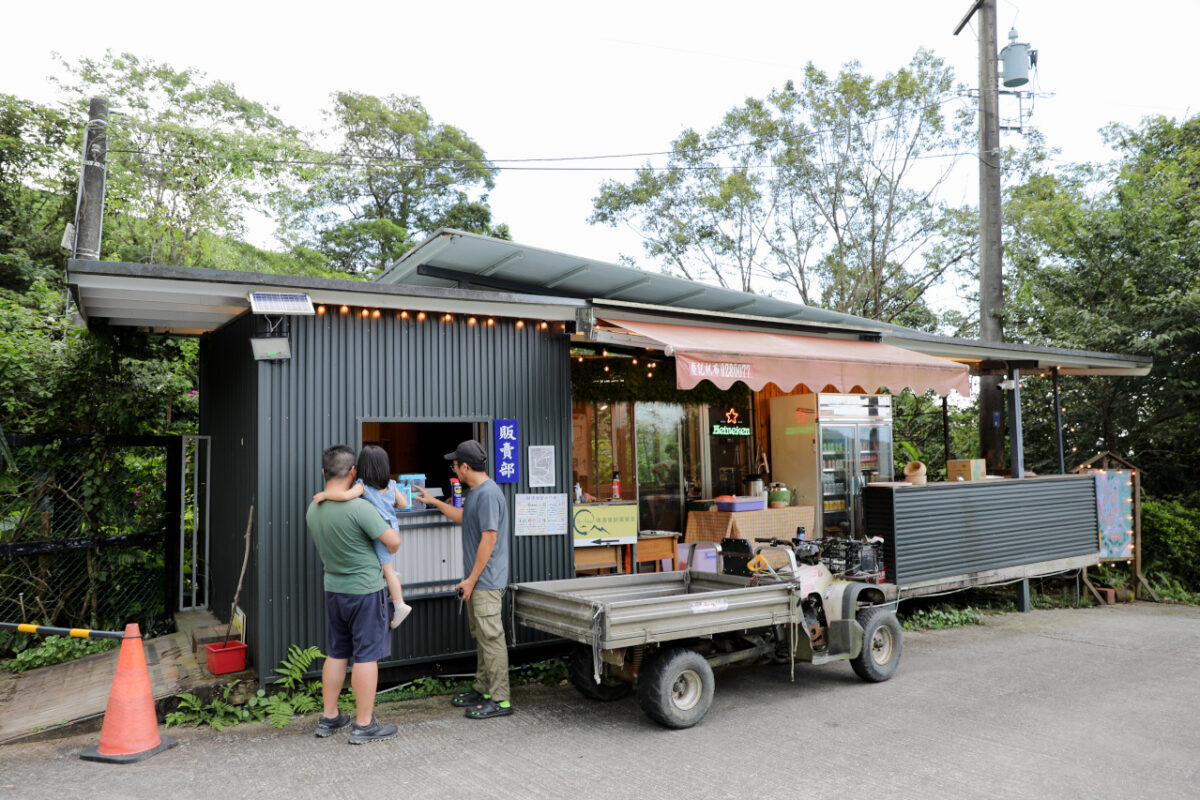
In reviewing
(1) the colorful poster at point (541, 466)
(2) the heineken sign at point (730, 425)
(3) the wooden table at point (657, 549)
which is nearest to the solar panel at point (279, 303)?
(1) the colorful poster at point (541, 466)

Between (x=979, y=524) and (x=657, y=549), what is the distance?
155 inches

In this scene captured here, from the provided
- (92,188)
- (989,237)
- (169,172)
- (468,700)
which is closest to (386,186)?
(169,172)

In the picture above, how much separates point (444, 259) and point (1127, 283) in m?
11.3

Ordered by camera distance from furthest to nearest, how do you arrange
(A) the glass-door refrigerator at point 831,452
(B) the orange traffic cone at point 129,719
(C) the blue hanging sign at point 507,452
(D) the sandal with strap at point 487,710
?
1. (A) the glass-door refrigerator at point 831,452
2. (C) the blue hanging sign at point 507,452
3. (D) the sandal with strap at point 487,710
4. (B) the orange traffic cone at point 129,719

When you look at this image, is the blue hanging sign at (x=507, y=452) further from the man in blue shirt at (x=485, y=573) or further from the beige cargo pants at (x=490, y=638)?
the beige cargo pants at (x=490, y=638)

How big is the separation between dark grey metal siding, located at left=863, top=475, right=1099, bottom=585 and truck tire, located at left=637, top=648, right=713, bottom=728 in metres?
3.77

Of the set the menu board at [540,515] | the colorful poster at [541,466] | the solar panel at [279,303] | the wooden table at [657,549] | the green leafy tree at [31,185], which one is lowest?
the wooden table at [657,549]

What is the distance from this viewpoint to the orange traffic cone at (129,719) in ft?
16.1

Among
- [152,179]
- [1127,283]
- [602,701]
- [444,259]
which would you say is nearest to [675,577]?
[602,701]

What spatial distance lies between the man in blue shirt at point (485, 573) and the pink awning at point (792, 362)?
77.5 inches

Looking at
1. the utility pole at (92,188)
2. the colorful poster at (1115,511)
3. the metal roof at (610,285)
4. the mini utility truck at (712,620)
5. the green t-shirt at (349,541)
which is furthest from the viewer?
the colorful poster at (1115,511)

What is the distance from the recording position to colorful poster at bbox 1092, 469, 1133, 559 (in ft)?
37.3

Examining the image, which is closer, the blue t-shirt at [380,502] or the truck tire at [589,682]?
the blue t-shirt at [380,502]

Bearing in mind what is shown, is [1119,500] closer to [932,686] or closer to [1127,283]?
[1127,283]
